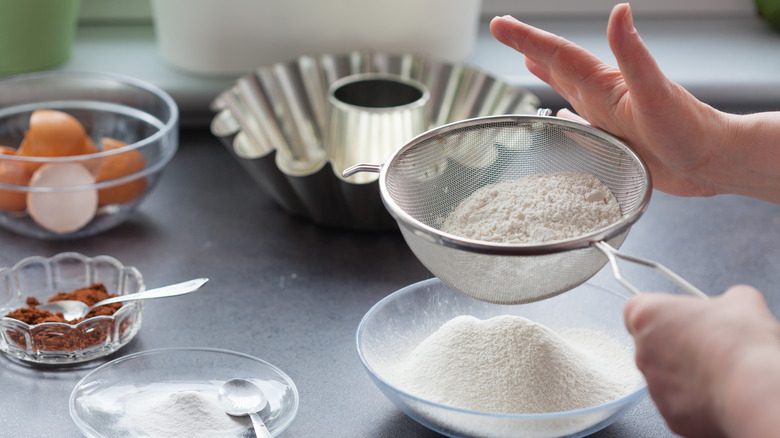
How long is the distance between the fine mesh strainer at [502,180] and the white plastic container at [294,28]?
542 mm

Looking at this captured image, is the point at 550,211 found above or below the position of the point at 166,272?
above

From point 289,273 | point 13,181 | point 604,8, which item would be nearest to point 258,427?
point 289,273

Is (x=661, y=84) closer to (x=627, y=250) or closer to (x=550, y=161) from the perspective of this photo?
(x=550, y=161)

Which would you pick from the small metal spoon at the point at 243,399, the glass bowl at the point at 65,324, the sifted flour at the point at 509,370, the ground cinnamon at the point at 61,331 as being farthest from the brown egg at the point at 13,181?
the sifted flour at the point at 509,370

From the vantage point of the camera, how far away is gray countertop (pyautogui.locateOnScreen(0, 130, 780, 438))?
0.85m

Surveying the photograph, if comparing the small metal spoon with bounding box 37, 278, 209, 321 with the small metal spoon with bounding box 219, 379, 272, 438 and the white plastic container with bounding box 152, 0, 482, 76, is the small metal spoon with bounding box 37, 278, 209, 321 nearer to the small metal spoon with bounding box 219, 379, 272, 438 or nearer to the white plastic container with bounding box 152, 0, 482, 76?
the small metal spoon with bounding box 219, 379, 272, 438

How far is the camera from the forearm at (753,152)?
2.83 ft

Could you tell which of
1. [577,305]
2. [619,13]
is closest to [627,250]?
[577,305]

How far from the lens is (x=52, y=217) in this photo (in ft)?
3.60

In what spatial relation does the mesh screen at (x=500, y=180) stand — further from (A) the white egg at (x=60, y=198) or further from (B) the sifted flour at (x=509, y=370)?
(A) the white egg at (x=60, y=198)

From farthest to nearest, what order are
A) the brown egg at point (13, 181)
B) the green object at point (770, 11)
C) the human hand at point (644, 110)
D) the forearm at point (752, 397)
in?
the green object at point (770, 11) < the brown egg at point (13, 181) < the human hand at point (644, 110) < the forearm at point (752, 397)

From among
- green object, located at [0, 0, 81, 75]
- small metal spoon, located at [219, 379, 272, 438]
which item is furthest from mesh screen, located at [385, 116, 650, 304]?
green object, located at [0, 0, 81, 75]

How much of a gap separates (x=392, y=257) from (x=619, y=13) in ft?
1.64

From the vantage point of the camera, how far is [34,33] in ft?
4.55
